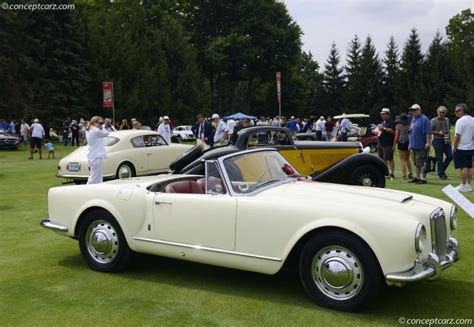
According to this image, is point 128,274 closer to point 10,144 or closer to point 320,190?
point 320,190

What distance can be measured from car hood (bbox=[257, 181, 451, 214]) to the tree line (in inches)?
1398

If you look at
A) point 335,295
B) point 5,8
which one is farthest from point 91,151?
point 5,8

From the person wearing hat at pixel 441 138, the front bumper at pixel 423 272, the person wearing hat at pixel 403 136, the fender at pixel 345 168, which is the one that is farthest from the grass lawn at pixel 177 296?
the person wearing hat at pixel 441 138

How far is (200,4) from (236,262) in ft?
187

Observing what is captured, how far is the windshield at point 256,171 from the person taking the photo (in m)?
5.18

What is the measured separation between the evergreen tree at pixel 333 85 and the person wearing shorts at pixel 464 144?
190 feet

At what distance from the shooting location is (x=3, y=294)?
5.08 meters

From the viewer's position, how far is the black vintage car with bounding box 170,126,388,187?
1009cm

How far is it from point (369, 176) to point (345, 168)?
0.79 m

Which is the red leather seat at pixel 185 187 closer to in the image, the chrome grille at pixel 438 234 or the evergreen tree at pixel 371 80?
the chrome grille at pixel 438 234

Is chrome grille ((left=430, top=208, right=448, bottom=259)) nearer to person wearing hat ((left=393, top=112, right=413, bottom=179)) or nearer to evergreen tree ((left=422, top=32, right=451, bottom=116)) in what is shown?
person wearing hat ((left=393, top=112, right=413, bottom=179))

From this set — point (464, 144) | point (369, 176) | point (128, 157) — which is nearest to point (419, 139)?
point (464, 144)

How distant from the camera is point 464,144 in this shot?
1088cm

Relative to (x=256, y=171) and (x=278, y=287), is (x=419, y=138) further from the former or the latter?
(x=278, y=287)
